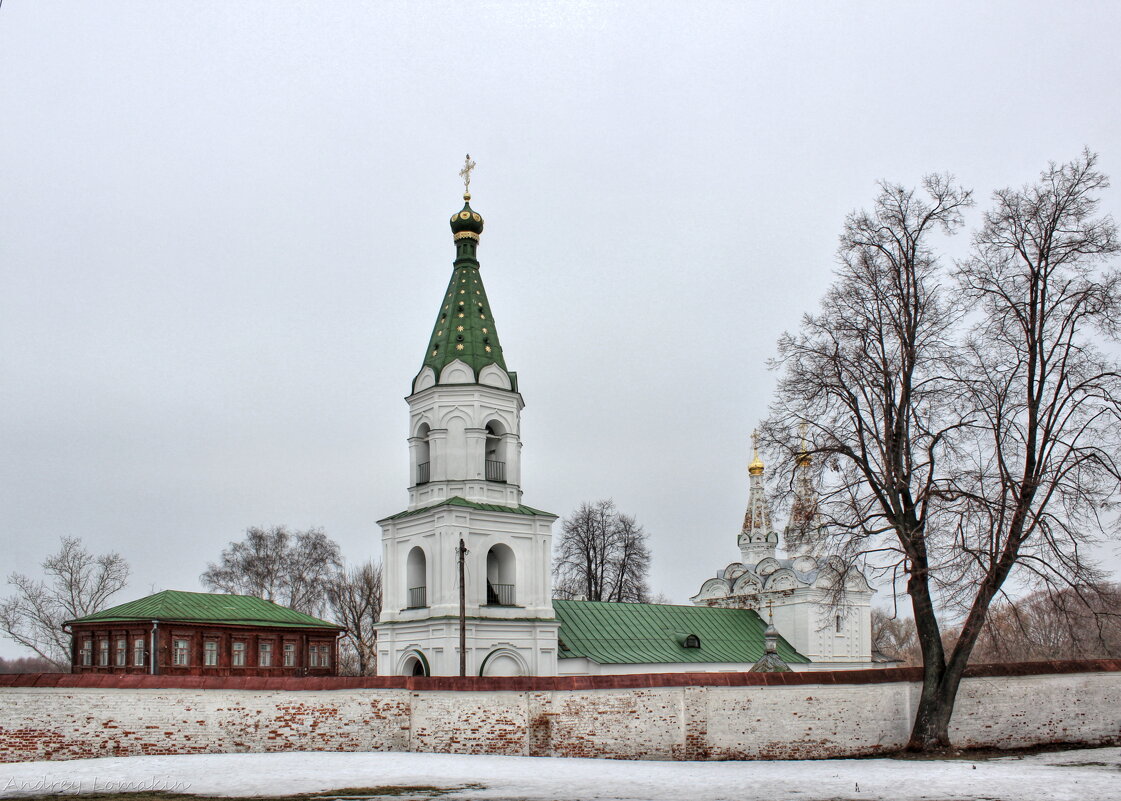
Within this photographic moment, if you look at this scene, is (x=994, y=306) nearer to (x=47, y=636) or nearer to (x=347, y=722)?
(x=347, y=722)

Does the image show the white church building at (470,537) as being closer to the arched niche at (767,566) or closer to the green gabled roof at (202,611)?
the green gabled roof at (202,611)

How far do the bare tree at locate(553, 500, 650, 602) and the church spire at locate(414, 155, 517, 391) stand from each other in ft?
61.0

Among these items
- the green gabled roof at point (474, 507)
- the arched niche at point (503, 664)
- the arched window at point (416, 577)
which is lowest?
the arched niche at point (503, 664)

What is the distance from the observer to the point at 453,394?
96.8ft

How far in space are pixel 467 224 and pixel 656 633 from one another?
51.4 ft

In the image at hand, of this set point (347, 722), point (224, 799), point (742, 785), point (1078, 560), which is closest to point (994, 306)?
point (1078, 560)

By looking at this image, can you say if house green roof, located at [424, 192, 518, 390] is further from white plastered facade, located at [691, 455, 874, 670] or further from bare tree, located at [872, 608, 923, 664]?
bare tree, located at [872, 608, 923, 664]

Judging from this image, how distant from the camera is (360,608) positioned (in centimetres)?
5584

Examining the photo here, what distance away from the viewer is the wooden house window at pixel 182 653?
3347 centimetres

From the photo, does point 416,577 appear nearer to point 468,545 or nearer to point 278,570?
point 468,545

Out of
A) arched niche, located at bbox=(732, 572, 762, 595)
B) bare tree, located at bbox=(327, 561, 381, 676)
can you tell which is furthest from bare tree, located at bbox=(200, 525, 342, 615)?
arched niche, located at bbox=(732, 572, 762, 595)

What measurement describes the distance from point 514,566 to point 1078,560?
15671 millimetres

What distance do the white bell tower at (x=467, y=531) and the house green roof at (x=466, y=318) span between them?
1.6 inches

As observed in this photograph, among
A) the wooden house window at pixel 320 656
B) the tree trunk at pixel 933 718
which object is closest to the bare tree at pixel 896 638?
the wooden house window at pixel 320 656
